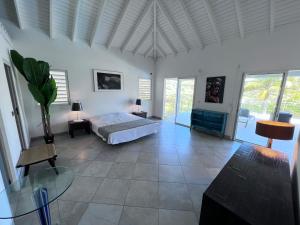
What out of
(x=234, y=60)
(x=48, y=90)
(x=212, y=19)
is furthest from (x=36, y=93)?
(x=234, y=60)

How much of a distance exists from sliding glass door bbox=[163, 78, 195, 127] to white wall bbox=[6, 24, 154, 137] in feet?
4.76

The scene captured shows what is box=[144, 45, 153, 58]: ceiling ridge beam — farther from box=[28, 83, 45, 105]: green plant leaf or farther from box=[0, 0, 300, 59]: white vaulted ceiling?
box=[28, 83, 45, 105]: green plant leaf

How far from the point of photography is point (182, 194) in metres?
2.04

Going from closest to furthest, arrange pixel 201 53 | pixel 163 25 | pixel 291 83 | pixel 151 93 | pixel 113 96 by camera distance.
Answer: pixel 291 83
pixel 163 25
pixel 201 53
pixel 113 96
pixel 151 93

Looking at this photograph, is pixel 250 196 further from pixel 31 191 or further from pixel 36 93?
pixel 36 93

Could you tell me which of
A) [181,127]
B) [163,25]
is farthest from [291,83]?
[163,25]

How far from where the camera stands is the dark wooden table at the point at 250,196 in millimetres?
922

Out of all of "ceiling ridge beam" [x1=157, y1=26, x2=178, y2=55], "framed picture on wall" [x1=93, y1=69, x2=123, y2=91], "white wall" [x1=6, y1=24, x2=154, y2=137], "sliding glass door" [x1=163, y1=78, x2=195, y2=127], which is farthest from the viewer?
"sliding glass door" [x1=163, y1=78, x2=195, y2=127]

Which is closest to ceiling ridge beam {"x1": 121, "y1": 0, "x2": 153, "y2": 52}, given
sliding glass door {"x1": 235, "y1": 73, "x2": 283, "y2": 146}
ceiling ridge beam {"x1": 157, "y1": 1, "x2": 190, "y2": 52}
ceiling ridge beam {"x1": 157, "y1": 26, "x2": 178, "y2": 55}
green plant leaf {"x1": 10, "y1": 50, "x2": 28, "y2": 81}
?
ceiling ridge beam {"x1": 157, "y1": 1, "x2": 190, "y2": 52}

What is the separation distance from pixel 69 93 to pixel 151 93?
11.6 ft

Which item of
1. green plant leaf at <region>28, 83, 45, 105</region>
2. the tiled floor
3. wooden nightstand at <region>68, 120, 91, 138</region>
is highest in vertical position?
green plant leaf at <region>28, 83, 45, 105</region>

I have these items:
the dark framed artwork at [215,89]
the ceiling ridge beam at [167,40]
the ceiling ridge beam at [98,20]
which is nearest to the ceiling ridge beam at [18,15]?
the ceiling ridge beam at [98,20]

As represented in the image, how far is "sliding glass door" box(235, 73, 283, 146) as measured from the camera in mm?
3352

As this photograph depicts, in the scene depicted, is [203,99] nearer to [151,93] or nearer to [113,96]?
[151,93]
